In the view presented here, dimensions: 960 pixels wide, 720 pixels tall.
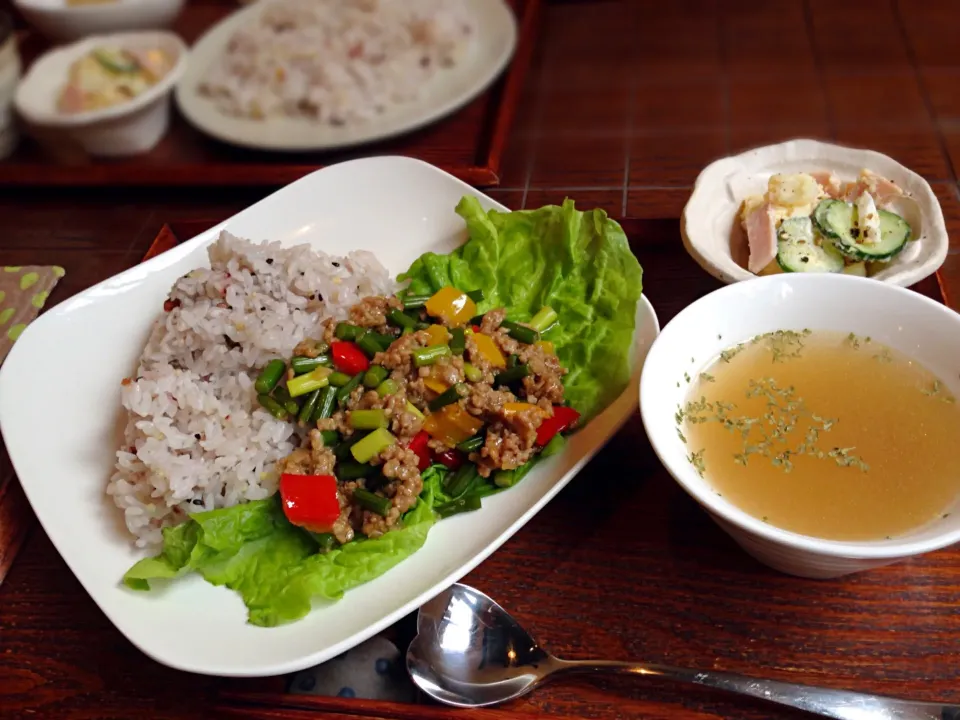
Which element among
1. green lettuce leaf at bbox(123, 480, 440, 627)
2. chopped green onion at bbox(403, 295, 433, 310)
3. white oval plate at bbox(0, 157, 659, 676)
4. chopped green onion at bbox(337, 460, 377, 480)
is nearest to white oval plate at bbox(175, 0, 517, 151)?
white oval plate at bbox(0, 157, 659, 676)

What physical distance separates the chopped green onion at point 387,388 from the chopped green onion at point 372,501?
0.70 feet

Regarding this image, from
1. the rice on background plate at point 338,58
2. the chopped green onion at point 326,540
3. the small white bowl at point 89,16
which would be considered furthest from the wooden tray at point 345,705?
the small white bowl at point 89,16

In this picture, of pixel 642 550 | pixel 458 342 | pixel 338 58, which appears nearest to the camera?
pixel 642 550

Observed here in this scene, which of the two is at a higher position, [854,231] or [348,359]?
[854,231]

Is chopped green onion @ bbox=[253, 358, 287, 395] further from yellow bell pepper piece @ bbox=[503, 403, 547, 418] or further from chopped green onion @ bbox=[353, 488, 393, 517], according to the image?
yellow bell pepper piece @ bbox=[503, 403, 547, 418]

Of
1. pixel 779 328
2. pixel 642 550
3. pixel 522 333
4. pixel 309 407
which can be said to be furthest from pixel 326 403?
pixel 779 328

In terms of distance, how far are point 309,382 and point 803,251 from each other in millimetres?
1180

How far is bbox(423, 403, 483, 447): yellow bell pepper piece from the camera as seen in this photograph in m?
1.65

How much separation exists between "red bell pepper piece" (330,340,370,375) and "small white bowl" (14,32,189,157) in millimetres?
1654

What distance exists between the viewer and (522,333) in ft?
5.87

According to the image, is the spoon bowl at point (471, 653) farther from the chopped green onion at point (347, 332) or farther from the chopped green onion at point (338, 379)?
the chopped green onion at point (347, 332)

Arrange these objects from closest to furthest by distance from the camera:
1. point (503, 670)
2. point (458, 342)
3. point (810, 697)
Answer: point (810, 697) < point (503, 670) < point (458, 342)

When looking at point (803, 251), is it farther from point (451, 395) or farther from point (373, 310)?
point (373, 310)

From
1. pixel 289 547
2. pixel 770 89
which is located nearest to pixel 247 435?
pixel 289 547
